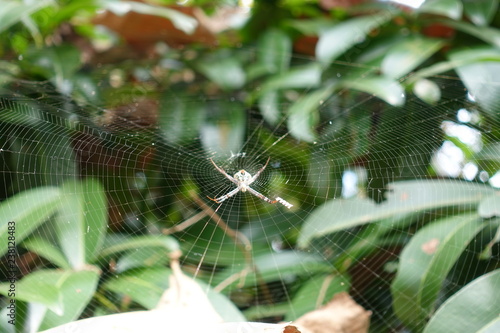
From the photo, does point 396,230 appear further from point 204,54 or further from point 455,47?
point 204,54

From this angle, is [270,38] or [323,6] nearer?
[270,38]

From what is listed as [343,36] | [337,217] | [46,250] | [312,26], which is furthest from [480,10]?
[46,250]

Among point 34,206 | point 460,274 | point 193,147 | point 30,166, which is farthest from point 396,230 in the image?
point 30,166

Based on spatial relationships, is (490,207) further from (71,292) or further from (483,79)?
(71,292)

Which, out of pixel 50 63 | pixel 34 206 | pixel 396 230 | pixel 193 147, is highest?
pixel 50 63

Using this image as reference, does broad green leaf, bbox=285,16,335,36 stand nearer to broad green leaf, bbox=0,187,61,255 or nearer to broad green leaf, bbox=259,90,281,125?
broad green leaf, bbox=259,90,281,125

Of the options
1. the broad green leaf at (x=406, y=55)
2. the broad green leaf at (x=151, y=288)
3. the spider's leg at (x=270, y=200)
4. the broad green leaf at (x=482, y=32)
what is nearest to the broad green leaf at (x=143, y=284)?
the broad green leaf at (x=151, y=288)

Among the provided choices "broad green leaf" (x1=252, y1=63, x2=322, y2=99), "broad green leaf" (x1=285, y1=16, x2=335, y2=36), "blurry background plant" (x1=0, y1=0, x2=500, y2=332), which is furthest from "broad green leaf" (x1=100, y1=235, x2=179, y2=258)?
"broad green leaf" (x1=285, y1=16, x2=335, y2=36)
